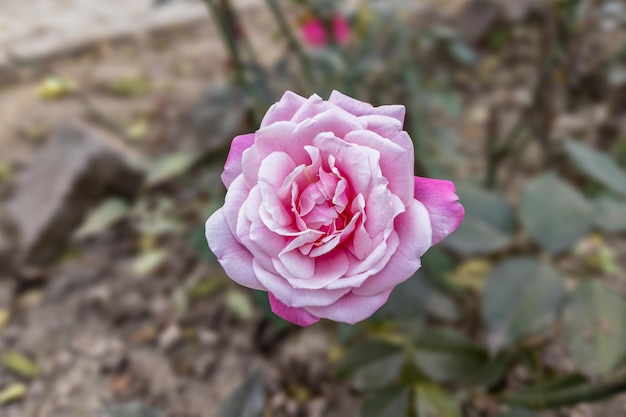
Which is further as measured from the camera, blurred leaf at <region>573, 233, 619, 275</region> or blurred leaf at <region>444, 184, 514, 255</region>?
blurred leaf at <region>573, 233, 619, 275</region>

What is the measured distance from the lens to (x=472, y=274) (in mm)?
1169

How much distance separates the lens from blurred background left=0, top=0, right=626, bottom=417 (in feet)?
2.99

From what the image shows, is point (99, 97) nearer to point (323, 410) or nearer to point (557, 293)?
point (323, 410)

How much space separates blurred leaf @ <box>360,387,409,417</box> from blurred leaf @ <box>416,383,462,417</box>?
0.03m

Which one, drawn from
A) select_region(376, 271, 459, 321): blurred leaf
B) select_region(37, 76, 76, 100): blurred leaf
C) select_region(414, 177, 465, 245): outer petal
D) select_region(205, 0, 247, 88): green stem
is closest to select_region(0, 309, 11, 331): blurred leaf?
select_region(37, 76, 76, 100): blurred leaf

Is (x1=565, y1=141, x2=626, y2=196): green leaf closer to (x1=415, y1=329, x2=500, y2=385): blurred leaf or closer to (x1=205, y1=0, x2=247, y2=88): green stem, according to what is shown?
(x1=415, y1=329, x2=500, y2=385): blurred leaf

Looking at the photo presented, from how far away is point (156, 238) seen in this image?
1496mm

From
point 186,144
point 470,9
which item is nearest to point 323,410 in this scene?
point 186,144

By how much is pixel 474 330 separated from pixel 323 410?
358 millimetres

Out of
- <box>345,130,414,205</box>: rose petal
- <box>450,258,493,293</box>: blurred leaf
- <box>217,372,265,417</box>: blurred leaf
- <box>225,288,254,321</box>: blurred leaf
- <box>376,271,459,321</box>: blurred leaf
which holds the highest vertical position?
<box>345,130,414,205</box>: rose petal

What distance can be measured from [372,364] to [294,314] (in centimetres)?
42

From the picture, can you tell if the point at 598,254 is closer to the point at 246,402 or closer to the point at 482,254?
the point at 482,254

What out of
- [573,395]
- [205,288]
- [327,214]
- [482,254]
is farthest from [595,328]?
[205,288]

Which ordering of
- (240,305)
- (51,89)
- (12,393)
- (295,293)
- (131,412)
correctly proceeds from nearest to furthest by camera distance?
(295,293) → (131,412) → (12,393) → (240,305) → (51,89)
